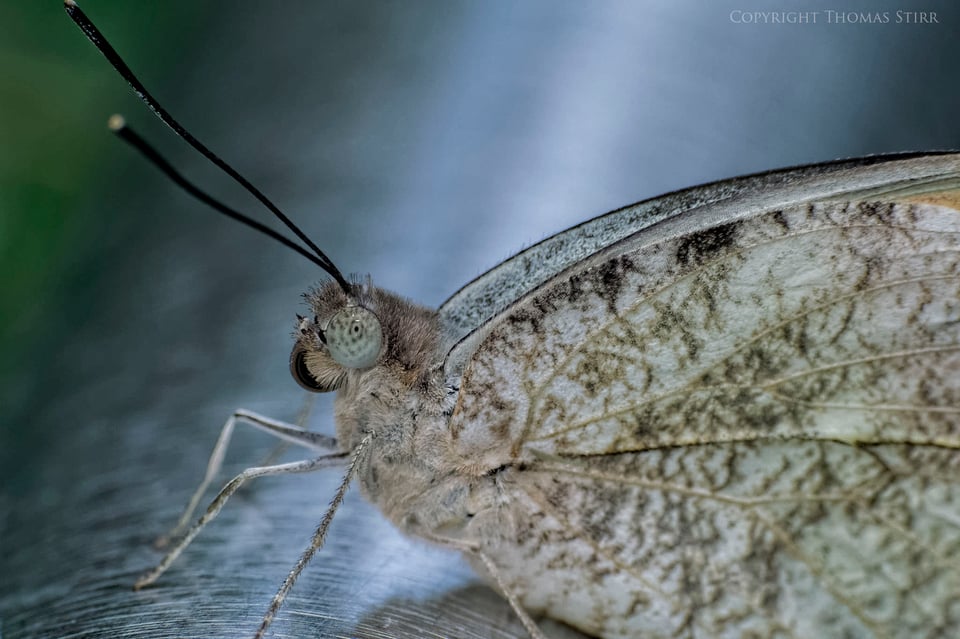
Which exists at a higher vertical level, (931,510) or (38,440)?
(931,510)

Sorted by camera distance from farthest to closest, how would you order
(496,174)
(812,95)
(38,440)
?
(812,95) < (496,174) < (38,440)

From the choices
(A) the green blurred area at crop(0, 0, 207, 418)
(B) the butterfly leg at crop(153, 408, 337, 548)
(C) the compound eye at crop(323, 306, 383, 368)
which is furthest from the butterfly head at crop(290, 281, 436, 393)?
(A) the green blurred area at crop(0, 0, 207, 418)

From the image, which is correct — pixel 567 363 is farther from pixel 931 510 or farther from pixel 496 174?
pixel 496 174

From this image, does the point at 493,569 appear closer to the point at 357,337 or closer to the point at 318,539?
the point at 318,539

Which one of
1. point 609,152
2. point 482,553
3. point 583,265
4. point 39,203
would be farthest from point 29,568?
point 39,203

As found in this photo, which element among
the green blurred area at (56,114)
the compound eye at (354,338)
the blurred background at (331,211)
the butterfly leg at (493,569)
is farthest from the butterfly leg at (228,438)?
the green blurred area at (56,114)

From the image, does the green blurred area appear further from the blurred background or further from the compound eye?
the compound eye

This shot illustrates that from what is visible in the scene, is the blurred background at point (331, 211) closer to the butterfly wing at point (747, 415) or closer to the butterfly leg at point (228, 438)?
the butterfly leg at point (228, 438)

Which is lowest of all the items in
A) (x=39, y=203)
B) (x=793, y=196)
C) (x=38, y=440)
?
(x=38, y=440)
